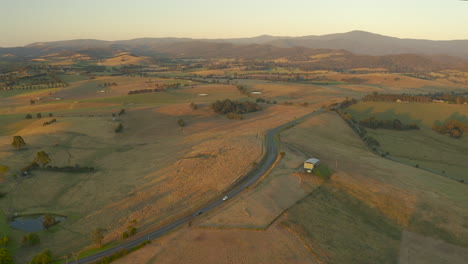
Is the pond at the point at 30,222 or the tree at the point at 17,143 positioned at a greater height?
the tree at the point at 17,143

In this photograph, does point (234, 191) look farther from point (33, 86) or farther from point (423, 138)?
point (33, 86)

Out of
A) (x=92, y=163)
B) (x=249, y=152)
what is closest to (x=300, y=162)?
(x=249, y=152)

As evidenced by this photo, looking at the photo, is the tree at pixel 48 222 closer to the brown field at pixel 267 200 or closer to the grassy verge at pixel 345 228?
the brown field at pixel 267 200

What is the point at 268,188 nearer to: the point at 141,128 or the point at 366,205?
the point at 366,205

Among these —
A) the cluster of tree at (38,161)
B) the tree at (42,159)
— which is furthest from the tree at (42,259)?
the tree at (42,159)

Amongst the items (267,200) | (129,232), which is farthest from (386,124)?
(129,232)

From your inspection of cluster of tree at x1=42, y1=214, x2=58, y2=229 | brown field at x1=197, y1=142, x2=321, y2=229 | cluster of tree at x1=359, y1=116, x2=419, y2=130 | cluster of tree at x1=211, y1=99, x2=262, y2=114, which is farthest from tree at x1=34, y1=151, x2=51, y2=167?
cluster of tree at x1=359, y1=116, x2=419, y2=130
